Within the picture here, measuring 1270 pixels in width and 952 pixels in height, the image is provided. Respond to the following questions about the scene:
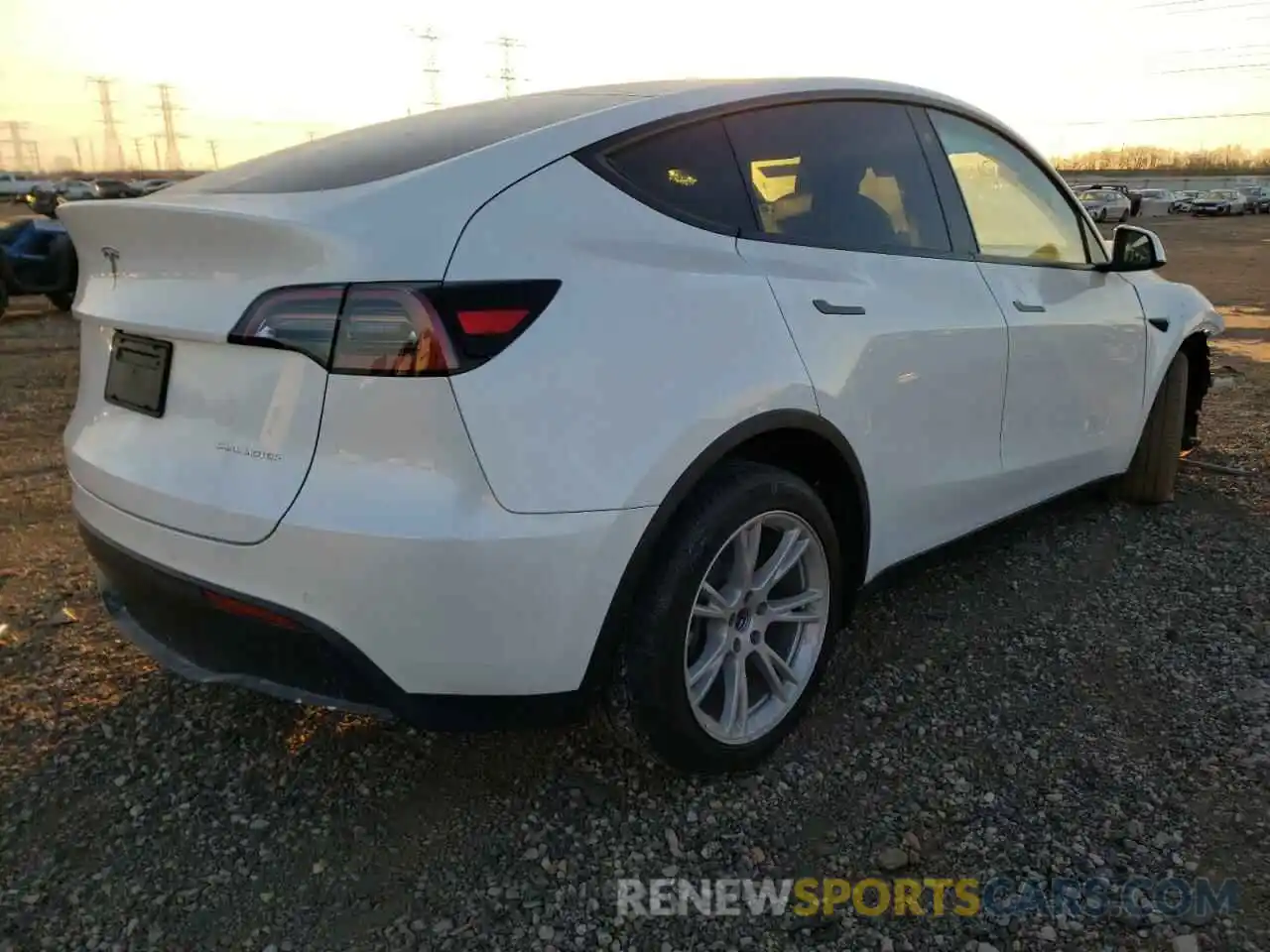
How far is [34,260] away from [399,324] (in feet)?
39.1

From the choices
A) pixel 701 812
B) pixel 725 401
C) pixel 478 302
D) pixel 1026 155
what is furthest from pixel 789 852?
pixel 1026 155

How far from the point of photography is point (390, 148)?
7.79ft

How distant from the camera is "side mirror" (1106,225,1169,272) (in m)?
3.82

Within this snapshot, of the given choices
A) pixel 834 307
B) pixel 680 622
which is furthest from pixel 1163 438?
pixel 680 622

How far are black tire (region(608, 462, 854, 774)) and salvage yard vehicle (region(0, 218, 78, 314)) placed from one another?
38.3 feet

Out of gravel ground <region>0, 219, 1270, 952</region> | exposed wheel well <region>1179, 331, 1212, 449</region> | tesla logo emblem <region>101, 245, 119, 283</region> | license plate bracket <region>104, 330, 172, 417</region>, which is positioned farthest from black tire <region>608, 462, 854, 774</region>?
exposed wheel well <region>1179, 331, 1212, 449</region>

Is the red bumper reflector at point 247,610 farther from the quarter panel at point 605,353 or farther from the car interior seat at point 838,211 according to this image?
the car interior seat at point 838,211

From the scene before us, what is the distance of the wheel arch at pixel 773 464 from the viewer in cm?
212

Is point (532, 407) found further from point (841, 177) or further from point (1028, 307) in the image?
point (1028, 307)

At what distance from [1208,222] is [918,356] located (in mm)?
51512

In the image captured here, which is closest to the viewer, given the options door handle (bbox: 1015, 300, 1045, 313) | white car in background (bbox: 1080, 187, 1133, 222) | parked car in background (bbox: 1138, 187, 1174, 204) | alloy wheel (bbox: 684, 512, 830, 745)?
alloy wheel (bbox: 684, 512, 830, 745)

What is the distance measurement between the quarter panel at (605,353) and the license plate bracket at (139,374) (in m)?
0.76

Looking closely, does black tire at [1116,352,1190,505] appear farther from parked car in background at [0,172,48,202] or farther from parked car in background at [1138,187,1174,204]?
parked car in background at [0,172,48,202]

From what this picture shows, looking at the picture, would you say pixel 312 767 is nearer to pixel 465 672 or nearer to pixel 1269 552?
pixel 465 672
